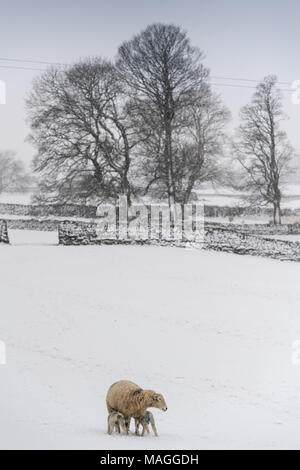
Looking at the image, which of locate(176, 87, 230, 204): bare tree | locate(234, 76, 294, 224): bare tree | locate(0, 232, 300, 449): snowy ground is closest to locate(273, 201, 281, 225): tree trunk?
locate(234, 76, 294, 224): bare tree

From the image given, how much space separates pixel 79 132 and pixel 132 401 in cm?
2119

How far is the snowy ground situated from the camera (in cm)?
671

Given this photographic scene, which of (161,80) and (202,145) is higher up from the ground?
(161,80)

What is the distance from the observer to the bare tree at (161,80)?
910 inches

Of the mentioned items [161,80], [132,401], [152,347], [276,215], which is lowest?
[152,347]

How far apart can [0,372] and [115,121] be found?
59.8ft

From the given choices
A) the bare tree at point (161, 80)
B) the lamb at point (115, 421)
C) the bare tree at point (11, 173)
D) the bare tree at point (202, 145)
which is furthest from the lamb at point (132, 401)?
the bare tree at point (11, 173)

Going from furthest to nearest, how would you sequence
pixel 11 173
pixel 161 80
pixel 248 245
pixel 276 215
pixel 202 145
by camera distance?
1. pixel 11 173
2. pixel 276 215
3. pixel 202 145
4. pixel 161 80
5. pixel 248 245

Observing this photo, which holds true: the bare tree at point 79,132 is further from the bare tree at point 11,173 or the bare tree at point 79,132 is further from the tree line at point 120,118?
the bare tree at point 11,173

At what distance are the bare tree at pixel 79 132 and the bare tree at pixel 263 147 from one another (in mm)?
11002

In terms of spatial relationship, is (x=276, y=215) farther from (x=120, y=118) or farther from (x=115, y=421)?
(x=115, y=421)

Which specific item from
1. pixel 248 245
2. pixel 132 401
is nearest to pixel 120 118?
pixel 248 245

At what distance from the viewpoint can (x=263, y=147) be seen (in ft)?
110
